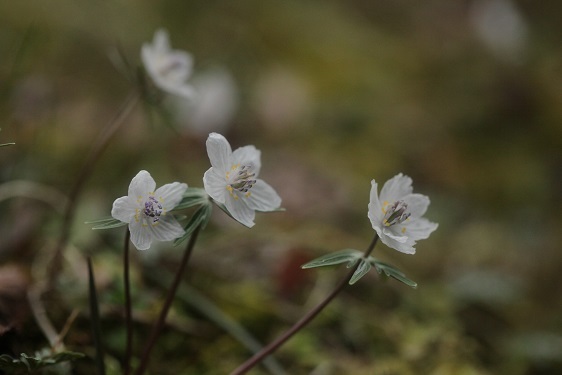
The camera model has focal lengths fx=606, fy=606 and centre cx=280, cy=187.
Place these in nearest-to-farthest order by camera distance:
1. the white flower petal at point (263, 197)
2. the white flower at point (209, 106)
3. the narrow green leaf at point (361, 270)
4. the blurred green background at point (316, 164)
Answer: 1. the narrow green leaf at point (361, 270)
2. the white flower petal at point (263, 197)
3. the blurred green background at point (316, 164)
4. the white flower at point (209, 106)

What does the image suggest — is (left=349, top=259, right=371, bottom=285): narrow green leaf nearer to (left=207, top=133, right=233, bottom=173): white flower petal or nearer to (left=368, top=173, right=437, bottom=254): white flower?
(left=368, top=173, right=437, bottom=254): white flower

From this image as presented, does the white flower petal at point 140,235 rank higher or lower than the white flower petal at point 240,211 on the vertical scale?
lower

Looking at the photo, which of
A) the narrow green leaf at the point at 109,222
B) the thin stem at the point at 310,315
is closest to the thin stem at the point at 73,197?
the narrow green leaf at the point at 109,222

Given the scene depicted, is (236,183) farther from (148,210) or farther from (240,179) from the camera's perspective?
(148,210)

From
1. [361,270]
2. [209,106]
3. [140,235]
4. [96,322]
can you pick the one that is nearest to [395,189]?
[361,270]

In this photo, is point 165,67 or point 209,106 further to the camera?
point 209,106

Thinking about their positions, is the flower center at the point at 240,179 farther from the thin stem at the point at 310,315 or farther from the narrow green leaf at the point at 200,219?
the thin stem at the point at 310,315

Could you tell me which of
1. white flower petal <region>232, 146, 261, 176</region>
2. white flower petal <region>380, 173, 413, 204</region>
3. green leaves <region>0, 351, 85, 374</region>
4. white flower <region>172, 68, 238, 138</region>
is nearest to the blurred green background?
white flower <region>172, 68, 238, 138</region>
